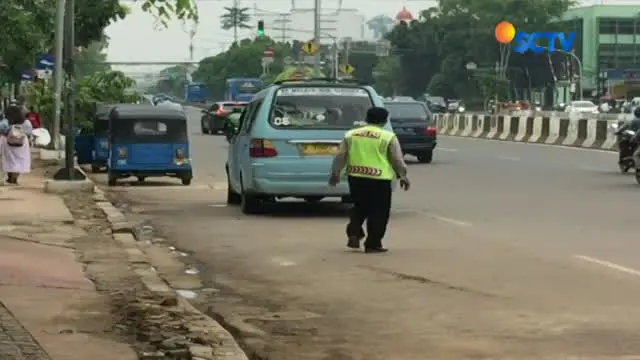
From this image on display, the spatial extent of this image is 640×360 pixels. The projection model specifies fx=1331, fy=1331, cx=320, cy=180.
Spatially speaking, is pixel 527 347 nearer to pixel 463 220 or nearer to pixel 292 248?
pixel 292 248

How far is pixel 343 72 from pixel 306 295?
60.8 m

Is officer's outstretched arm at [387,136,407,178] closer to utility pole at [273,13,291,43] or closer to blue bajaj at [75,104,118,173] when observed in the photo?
blue bajaj at [75,104,118,173]

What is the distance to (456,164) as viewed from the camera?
1266 inches

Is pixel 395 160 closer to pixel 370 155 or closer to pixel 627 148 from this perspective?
pixel 370 155

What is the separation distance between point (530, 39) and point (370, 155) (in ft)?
248

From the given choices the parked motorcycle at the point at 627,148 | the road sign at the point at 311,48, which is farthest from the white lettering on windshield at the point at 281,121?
the road sign at the point at 311,48

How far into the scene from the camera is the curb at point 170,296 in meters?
8.36

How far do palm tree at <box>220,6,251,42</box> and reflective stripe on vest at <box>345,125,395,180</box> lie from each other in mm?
146675

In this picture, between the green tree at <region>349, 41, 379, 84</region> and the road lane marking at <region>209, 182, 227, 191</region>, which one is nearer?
the road lane marking at <region>209, 182, 227, 191</region>

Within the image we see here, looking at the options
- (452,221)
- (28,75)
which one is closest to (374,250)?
(452,221)

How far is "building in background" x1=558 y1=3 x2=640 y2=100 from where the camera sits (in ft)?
403

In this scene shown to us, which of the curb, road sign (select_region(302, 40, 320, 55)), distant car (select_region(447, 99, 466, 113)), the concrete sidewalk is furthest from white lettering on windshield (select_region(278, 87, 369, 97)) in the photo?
distant car (select_region(447, 99, 466, 113))

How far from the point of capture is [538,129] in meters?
46.0

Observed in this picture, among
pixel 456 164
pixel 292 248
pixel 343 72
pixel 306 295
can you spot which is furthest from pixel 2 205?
pixel 343 72
